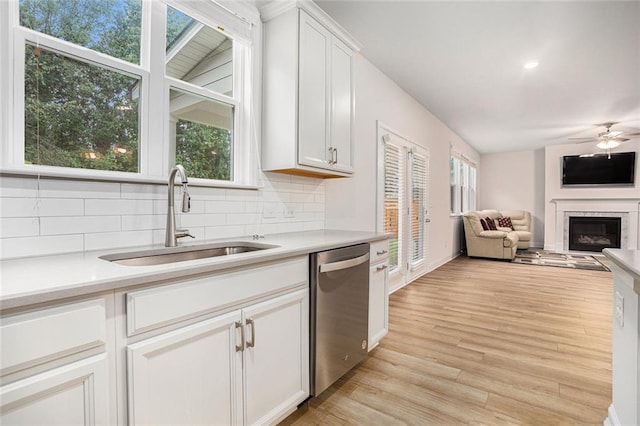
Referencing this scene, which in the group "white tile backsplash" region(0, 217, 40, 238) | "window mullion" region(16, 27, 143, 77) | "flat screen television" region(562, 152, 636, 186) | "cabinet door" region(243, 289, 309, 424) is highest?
"flat screen television" region(562, 152, 636, 186)

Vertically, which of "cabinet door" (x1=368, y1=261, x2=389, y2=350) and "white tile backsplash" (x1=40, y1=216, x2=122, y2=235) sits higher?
"white tile backsplash" (x1=40, y1=216, x2=122, y2=235)

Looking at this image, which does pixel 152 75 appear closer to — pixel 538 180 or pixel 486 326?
pixel 486 326

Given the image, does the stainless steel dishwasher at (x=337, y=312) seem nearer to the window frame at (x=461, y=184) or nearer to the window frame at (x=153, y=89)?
the window frame at (x=153, y=89)

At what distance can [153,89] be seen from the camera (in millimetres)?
1716

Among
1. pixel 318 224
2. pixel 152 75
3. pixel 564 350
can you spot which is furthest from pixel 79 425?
pixel 564 350

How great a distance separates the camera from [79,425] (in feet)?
2.90

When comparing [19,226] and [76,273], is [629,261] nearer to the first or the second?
[76,273]

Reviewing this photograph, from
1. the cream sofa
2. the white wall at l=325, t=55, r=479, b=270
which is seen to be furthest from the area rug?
the white wall at l=325, t=55, r=479, b=270

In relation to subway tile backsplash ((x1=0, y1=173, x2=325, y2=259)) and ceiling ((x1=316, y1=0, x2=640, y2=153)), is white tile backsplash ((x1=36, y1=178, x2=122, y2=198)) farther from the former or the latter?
ceiling ((x1=316, y1=0, x2=640, y2=153))

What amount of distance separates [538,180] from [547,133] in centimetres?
232

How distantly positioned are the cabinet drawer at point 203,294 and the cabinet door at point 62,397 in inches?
5.7

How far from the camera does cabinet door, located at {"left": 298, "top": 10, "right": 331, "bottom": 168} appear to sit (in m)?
2.14

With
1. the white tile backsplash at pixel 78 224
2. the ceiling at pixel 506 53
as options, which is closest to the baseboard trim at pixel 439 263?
the ceiling at pixel 506 53

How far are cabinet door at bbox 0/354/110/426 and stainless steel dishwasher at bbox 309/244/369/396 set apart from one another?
1.00 meters
